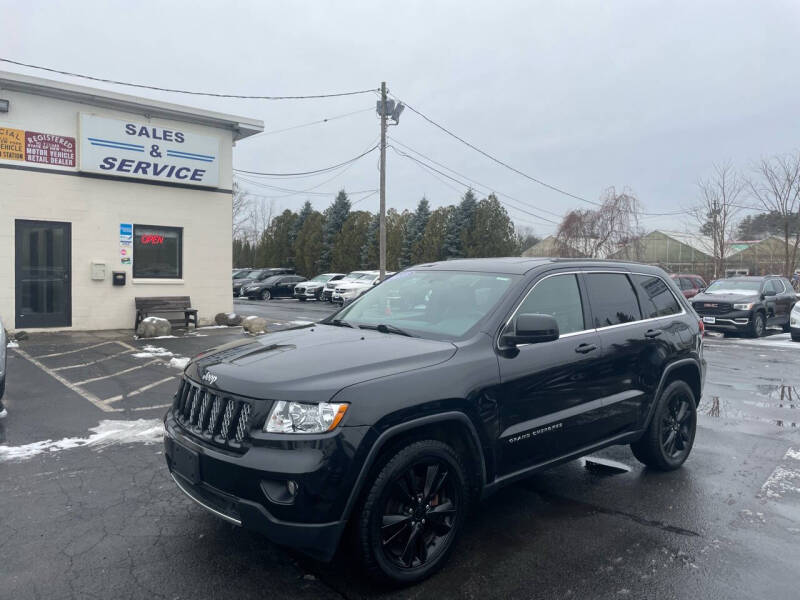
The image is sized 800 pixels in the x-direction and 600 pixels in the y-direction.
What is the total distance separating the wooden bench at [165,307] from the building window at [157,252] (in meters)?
0.67

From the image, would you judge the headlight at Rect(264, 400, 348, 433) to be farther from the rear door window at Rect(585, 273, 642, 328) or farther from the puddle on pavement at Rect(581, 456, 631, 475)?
the puddle on pavement at Rect(581, 456, 631, 475)

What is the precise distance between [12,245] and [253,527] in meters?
12.7

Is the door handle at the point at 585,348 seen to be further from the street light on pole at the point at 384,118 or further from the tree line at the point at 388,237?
the tree line at the point at 388,237

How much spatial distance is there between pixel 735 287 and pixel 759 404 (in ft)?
36.8

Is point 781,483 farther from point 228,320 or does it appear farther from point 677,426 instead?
point 228,320

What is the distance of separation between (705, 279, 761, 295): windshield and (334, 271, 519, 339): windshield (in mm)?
15493

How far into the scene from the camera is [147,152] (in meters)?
Result: 14.7

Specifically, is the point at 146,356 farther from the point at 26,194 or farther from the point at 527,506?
the point at 527,506

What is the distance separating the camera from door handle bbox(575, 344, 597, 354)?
4.36 meters

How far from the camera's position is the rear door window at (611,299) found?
15.6ft

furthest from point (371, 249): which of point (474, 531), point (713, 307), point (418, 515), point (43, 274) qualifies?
point (418, 515)

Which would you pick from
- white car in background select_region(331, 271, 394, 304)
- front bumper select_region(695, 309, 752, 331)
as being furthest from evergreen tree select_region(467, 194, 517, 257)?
front bumper select_region(695, 309, 752, 331)

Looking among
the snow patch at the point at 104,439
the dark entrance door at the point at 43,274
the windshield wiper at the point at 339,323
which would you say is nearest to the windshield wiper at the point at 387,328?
the windshield wiper at the point at 339,323

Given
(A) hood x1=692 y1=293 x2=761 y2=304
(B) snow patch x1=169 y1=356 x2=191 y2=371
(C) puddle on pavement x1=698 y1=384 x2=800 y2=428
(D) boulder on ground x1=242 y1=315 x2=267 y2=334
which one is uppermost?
(A) hood x1=692 y1=293 x2=761 y2=304
